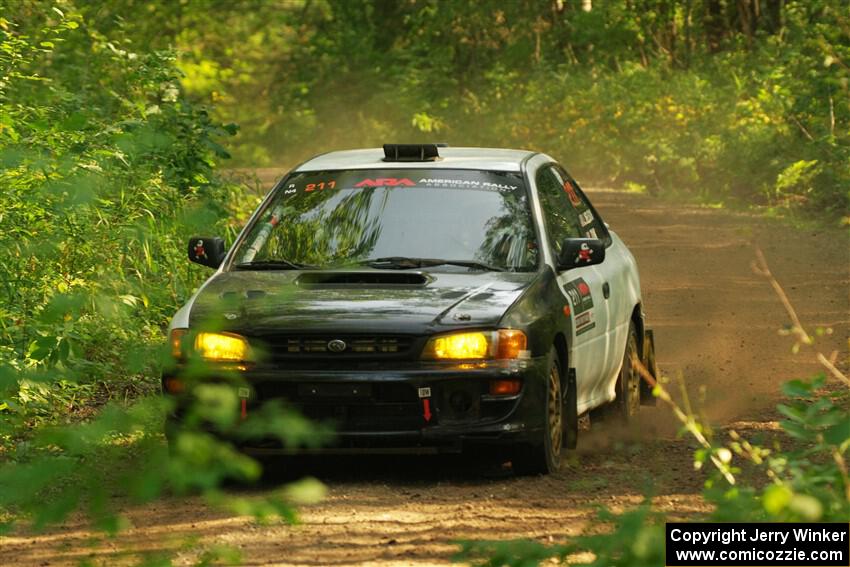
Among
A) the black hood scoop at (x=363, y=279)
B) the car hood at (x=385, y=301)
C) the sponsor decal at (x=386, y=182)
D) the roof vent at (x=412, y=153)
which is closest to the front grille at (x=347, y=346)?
the car hood at (x=385, y=301)

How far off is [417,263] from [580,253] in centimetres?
81

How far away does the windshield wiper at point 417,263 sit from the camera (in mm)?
8383

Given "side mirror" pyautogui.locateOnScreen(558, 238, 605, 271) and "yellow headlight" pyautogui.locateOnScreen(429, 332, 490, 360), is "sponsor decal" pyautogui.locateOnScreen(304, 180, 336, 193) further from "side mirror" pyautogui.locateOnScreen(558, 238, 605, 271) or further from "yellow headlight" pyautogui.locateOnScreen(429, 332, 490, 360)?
"yellow headlight" pyautogui.locateOnScreen(429, 332, 490, 360)

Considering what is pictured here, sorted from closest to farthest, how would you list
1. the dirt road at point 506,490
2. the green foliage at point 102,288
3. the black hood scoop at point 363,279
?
the green foliage at point 102,288 → the dirt road at point 506,490 → the black hood scoop at point 363,279

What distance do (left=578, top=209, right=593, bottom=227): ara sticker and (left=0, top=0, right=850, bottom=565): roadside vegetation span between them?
1.55 meters

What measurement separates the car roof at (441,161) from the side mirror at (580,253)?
753 millimetres

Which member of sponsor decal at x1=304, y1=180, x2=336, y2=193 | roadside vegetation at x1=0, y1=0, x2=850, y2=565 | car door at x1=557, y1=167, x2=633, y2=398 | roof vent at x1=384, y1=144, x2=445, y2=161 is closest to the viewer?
roadside vegetation at x1=0, y1=0, x2=850, y2=565

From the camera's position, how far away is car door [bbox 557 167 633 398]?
9367 mm

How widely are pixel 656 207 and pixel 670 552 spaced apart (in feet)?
67.7

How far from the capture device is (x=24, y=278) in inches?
393

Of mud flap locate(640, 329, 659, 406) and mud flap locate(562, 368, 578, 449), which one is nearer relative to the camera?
mud flap locate(562, 368, 578, 449)

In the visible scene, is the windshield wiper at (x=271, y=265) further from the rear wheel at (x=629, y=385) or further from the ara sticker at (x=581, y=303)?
the rear wheel at (x=629, y=385)

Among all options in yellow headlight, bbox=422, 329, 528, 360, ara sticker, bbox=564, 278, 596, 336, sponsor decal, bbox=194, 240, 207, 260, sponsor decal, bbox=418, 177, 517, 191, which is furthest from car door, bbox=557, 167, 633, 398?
sponsor decal, bbox=194, 240, 207, 260

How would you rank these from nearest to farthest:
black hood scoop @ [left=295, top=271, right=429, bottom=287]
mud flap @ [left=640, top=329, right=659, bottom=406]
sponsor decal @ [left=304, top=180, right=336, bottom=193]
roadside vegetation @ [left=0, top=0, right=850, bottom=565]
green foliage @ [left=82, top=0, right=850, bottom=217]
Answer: roadside vegetation @ [left=0, top=0, right=850, bottom=565] → black hood scoop @ [left=295, top=271, right=429, bottom=287] → sponsor decal @ [left=304, top=180, right=336, bottom=193] → mud flap @ [left=640, top=329, right=659, bottom=406] → green foliage @ [left=82, top=0, right=850, bottom=217]
